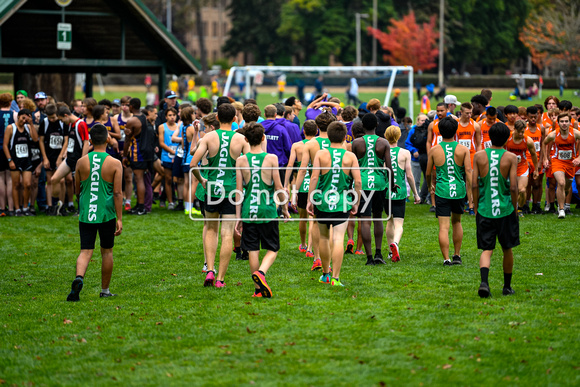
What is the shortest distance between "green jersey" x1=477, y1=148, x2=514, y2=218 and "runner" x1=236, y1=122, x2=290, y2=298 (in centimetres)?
220

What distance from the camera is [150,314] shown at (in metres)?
7.98

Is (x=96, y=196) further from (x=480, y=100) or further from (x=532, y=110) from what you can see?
(x=532, y=110)

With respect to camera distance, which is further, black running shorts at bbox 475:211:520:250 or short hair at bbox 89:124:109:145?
short hair at bbox 89:124:109:145

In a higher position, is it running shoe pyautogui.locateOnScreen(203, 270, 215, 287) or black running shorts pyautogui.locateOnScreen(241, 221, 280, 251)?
black running shorts pyautogui.locateOnScreen(241, 221, 280, 251)

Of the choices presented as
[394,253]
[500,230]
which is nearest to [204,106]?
[394,253]

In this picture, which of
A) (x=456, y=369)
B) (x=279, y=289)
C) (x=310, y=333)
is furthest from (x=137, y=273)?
(x=456, y=369)

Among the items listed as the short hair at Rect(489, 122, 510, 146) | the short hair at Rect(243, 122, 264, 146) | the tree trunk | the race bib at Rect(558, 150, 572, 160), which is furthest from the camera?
the tree trunk

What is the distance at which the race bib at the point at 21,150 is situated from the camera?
48.3 ft

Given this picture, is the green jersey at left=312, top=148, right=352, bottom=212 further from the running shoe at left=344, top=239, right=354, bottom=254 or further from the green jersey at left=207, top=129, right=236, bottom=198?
the running shoe at left=344, top=239, right=354, bottom=254

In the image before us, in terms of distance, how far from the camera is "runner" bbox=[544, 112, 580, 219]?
46.7 ft

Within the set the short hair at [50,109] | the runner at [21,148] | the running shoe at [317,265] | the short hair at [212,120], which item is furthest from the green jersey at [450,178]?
the runner at [21,148]

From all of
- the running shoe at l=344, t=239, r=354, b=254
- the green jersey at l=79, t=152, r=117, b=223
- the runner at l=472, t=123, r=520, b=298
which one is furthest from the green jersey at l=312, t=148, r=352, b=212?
the running shoe at l=344, t=239, r=354, b=254

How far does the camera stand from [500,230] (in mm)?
8266

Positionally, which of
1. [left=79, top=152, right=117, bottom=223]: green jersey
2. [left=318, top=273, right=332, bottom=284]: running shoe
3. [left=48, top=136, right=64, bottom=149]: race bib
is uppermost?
[left=48, top=136, right=64, bottom=149]: race bib
